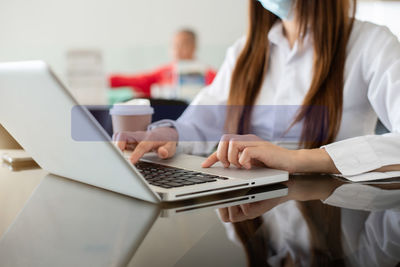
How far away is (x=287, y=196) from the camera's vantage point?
1.78 ft

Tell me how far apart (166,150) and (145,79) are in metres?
3.90

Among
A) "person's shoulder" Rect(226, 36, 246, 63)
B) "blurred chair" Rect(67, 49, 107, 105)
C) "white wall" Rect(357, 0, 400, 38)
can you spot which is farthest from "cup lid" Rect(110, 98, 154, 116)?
"white wall" Rect(357, 0, 400, 38)

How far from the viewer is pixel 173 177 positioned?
1.82 feet

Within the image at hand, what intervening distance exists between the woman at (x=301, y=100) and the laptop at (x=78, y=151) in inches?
2.6

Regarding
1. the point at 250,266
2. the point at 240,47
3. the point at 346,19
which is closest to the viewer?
the point at 250,266

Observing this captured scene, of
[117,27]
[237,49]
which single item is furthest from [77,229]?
[117,27]

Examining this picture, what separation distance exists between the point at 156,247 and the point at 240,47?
3.11ft

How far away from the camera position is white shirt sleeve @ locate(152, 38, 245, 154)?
1.05 m

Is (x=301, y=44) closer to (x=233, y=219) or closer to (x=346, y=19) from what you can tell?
(x=346, y=19)

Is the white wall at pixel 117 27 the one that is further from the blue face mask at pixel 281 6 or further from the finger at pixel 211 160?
the finger at pixel 211 160

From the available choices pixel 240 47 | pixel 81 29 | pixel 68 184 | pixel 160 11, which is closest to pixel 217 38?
pixel 160 11

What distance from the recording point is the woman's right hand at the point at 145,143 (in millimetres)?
712

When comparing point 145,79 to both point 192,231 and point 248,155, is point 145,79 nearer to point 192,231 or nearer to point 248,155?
point 248,155

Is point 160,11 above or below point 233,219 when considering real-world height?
above
